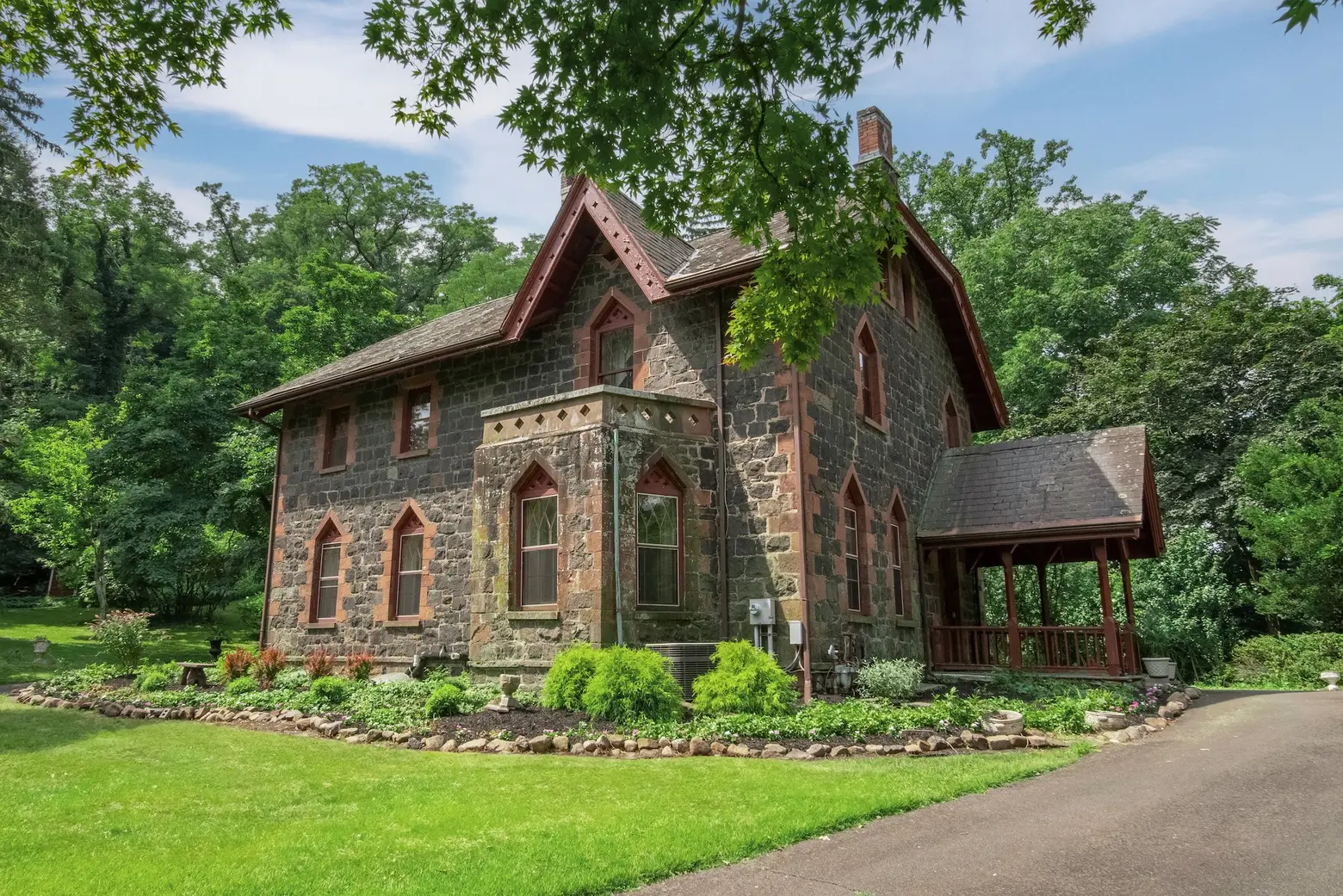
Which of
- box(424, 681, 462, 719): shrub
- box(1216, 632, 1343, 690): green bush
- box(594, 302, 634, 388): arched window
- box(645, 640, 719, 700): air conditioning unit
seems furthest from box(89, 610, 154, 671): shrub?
box(1216, 632, 1343, 690): green bush

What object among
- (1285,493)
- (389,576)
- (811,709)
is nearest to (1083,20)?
(811,709)

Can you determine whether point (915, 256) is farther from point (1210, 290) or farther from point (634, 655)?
point (1210, 290)

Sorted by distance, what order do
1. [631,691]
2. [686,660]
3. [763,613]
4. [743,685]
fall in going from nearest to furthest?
[631,691], [743,685], [686,660], [763,613]

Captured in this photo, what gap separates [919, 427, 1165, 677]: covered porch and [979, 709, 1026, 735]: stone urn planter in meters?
5.32

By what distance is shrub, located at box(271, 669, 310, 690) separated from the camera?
14.6m

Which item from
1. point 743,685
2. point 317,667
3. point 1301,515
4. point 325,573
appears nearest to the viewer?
point 743,685

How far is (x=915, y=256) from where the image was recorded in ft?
61.0

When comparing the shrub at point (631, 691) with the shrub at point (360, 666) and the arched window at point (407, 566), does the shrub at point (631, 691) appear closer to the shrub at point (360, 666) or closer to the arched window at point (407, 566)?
the shrub at point (360, 666)

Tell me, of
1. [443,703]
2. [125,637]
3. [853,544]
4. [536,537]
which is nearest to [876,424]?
[853,544]

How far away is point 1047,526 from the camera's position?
15.2m

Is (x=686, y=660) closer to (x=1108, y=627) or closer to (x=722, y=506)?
(x=722, y=506)

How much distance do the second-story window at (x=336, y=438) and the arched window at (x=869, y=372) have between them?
35.6ft

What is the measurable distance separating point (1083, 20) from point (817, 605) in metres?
8.27

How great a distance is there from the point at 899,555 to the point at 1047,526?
102 inches
